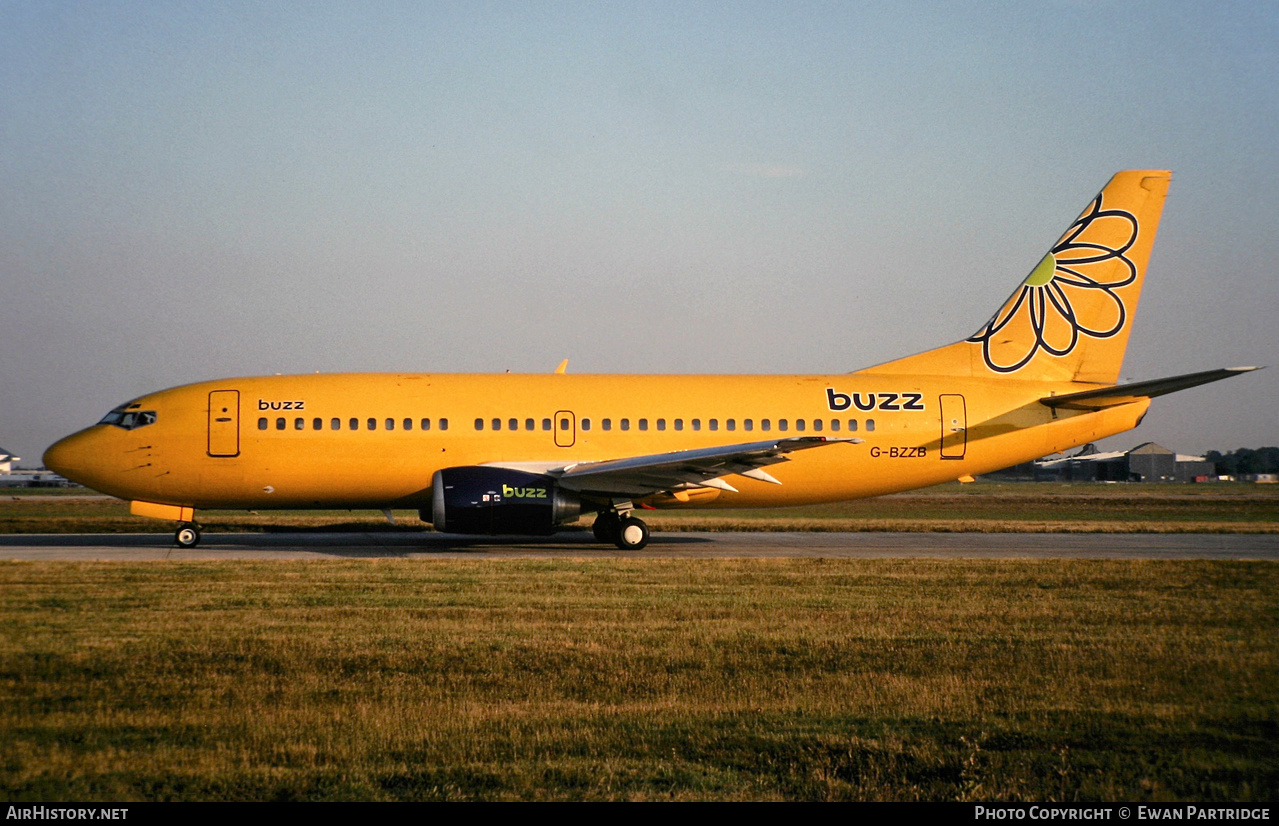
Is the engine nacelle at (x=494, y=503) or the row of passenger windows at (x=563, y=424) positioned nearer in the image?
the engine nacelle at (x=494, y=503)

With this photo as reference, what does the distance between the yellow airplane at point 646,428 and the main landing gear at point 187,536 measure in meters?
0.05

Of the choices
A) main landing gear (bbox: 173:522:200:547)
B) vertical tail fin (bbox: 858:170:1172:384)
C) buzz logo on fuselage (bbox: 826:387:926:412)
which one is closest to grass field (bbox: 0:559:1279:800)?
main landing gear (bbox: 173:522:200:547)

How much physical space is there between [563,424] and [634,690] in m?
15.3

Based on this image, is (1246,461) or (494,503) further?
(1246,461)

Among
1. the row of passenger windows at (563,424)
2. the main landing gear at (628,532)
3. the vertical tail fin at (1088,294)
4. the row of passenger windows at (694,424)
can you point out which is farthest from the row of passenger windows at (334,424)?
the vertical tail fin at (1088,294)

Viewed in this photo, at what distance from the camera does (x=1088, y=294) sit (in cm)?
2605

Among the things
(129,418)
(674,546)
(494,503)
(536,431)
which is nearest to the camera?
(494,503)

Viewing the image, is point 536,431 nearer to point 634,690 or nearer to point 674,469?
point 674,469

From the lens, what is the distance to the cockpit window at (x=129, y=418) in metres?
23.0

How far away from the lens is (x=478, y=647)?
10.8m

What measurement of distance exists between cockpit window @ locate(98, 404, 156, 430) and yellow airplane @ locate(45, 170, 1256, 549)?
0.05 metres

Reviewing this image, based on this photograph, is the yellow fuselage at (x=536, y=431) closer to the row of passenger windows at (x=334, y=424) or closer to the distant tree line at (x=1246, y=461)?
the row of passenger windows at (x=334, y=424)

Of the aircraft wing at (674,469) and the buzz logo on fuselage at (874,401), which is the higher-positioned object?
the buzz logo on fuselage at (874,401)

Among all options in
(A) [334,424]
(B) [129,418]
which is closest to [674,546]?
(A) [334,424]
